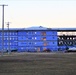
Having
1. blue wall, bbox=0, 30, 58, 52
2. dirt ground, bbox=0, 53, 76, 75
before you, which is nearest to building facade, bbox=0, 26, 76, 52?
blue wall, bbox=0, 30, 58, 52

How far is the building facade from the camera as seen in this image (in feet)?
513

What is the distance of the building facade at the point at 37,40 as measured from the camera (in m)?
156

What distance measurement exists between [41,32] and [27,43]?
8.00m

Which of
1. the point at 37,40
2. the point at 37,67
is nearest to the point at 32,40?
the point at 37,40

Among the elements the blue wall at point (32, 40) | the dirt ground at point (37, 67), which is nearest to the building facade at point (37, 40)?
the blue wall at point (32, 40)

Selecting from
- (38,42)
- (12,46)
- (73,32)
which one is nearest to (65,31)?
(73,32)

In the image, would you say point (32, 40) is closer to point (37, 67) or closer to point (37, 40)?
point (37, 40)

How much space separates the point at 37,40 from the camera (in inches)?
6245

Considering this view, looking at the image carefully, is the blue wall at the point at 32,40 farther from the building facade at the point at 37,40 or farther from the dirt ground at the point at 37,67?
the dirt ground at the point at 37,67

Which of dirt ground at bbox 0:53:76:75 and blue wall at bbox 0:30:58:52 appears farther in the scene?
blue wall at bbox 0:30:58:52

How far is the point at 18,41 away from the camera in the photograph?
511ft

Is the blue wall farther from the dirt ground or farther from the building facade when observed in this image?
the dirt ground

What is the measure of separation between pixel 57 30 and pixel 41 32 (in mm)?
7386

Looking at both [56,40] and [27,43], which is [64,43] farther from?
[27,43]
